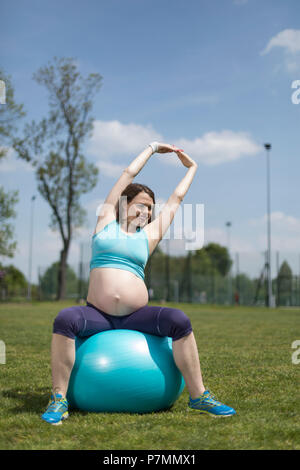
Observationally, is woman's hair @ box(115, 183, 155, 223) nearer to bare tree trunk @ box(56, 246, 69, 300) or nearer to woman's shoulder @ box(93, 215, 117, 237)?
woman's shoulder @ box(93, 215, 117, 237)

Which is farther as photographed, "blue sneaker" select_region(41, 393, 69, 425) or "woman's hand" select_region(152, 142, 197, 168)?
"woman's hand" select_region(152, 142, 197, 168)

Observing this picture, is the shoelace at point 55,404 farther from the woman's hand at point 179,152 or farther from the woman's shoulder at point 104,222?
the woman's hand at point 179,152

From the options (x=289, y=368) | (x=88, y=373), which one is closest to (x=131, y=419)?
(x=88, y=373)

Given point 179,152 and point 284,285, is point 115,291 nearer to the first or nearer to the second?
point 179,152

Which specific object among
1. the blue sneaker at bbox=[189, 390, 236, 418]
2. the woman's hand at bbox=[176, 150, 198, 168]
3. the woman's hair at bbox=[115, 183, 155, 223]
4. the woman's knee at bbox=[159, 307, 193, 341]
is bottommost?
the blue sneaker at bbox=[189, 390, 236, 418]

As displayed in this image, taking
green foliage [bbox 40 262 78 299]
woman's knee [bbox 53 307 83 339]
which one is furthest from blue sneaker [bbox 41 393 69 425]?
green foliage [bbox 40 262 78 299]

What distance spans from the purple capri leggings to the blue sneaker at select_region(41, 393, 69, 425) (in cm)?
45

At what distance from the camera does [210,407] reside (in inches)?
144

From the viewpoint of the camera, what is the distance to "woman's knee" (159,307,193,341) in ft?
12.0

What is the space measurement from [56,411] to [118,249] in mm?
1288

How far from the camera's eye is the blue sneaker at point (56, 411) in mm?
3419

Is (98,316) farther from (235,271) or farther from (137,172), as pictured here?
(235,271)

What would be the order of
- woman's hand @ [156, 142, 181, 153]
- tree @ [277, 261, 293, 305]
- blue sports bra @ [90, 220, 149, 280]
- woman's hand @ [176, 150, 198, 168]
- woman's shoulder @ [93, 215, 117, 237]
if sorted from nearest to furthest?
blue sports bra @ [90, 220, 149, 280]
woman's shoulder @ [93, 215, 117, 237]
woman's hand @ [156, 142, 181, 153]
woman's hand @ [176, 150, 198, 168]
tree @ [277, 261, 293, 305]

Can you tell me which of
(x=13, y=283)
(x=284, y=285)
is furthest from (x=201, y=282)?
(x=13, y=283)
